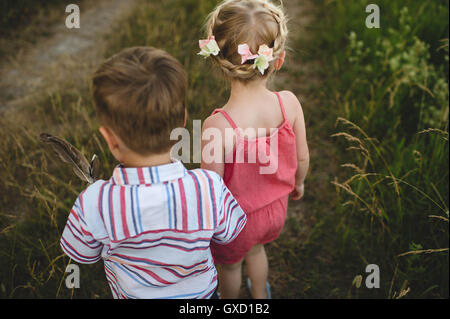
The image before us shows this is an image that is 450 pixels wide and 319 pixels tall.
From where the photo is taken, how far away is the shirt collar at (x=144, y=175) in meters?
1.21

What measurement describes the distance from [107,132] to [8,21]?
4025 mm

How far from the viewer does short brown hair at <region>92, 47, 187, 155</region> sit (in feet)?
3.73

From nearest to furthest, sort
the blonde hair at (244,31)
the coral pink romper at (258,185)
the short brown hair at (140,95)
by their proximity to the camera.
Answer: the short brown hair at (140,95) < the blonde hair at (244,31) < the coral pink romper at (258,185)

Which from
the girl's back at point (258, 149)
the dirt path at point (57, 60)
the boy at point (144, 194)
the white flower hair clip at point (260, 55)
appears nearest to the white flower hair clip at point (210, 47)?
the white flower hair clip at point (260, 55)

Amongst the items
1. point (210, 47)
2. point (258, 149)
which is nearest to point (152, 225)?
point (258, 149)

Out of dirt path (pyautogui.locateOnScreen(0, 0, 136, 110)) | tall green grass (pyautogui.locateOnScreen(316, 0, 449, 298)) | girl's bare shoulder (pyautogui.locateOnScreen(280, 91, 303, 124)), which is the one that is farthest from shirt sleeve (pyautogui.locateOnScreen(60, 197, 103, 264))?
dirt path (pyautogui.locateOnScreen(0, 0, 136, 110))

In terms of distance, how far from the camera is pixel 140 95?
3.72 feet

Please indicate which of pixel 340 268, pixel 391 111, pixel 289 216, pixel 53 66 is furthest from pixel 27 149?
pixel 391 111

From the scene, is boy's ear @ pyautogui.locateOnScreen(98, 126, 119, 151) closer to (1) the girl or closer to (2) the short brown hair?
(2) the short brown hair

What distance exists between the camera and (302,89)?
385 cm

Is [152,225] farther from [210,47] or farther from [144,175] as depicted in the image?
[210,47]

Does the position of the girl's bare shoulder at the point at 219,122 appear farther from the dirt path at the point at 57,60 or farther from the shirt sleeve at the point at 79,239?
the dirt path at the point at 57,60

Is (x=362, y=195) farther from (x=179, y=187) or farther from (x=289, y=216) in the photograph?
(x=179, y=187)

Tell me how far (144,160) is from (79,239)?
1.15 ft
